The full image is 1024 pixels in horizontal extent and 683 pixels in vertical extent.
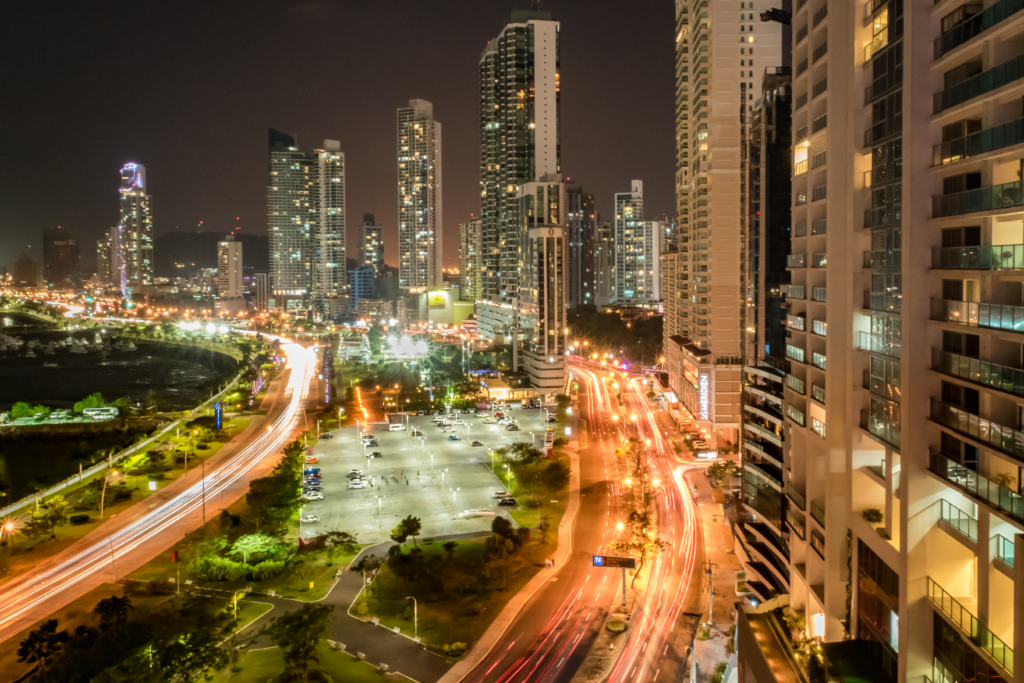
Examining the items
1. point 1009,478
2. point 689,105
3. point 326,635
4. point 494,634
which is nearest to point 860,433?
point 1009,478

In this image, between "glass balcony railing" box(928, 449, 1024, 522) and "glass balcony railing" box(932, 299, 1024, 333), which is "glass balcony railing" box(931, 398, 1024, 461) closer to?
"glass balcony railing" box(928, 449, 1024, 522)

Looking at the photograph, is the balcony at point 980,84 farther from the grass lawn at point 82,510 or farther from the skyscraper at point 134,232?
the skyscraper at point 134,232

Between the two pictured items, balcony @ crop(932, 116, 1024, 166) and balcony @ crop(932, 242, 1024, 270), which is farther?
balcony @ crop(932, 242, 1024, 270)

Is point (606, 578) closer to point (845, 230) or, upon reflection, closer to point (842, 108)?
point (845, 230)

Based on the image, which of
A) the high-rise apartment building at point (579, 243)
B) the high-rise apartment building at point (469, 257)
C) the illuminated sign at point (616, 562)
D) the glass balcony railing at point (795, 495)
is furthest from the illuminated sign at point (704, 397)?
the high-rise apartment building at point (579, 243)

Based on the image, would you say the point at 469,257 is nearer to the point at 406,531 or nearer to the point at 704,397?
the point at 704,397

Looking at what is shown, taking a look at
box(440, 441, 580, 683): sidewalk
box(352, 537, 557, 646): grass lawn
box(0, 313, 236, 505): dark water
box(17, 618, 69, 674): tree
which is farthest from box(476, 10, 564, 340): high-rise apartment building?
box(17, 618, 69, 674): tree

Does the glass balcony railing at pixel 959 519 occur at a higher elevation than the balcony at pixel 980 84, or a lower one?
lower
